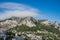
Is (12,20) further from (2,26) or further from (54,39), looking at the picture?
(54,39)

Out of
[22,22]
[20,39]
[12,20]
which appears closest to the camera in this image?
[20,39]

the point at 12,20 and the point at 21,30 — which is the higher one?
the point at 12,20

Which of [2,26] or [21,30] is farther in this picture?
[2,26]

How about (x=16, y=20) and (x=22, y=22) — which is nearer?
(x=22, y=22)

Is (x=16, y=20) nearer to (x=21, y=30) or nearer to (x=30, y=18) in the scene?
(x=30, y=18)

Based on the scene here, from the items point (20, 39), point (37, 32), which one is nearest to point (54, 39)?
point (37, 32)

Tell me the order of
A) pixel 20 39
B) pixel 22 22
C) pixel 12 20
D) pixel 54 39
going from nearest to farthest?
1. pixel 20 39
2. pixel 54 39
3. pixel 22 22
4. pixel 12 20

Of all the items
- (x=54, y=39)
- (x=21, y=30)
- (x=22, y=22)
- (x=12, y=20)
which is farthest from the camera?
(x=12, y=20)

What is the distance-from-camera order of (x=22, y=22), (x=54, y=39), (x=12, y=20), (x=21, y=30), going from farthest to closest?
(x=12, y=20) < (x=22, y=22) < (x=21, y=30) < (x=54, y=39)

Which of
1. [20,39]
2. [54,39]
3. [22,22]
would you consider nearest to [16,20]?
[22,22]
